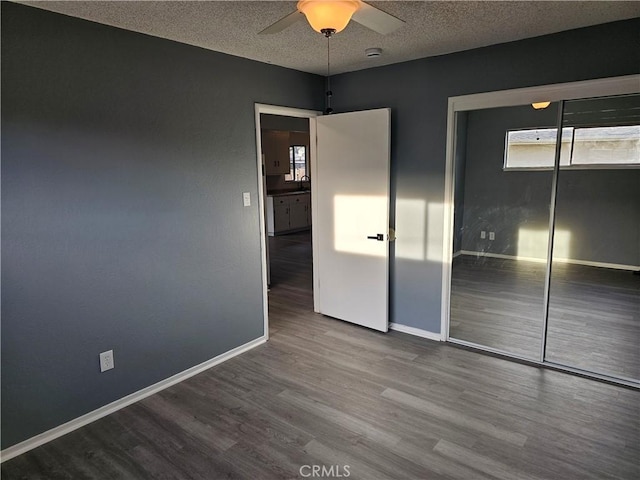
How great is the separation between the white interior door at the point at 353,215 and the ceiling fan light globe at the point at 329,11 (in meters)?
1.84

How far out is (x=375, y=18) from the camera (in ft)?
6.14

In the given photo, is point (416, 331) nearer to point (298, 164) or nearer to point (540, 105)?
point (540, 105)

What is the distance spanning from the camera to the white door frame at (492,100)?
8.75ft

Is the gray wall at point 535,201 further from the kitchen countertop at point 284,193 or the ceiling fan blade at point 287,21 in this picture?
the kitchen countertop at point 284,193

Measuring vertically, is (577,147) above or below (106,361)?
above

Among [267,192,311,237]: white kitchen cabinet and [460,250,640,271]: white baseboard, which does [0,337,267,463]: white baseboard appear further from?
[267,192,311,237]: white kitchen cabinet

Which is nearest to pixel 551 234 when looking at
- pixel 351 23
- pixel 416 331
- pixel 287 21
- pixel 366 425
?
pixel 416 331

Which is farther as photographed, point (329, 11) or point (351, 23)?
point (351, 23)

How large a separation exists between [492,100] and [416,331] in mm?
2144

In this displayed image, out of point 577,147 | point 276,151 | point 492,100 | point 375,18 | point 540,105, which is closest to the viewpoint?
point 375,18

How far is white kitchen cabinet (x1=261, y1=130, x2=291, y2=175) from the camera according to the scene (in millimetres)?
8648

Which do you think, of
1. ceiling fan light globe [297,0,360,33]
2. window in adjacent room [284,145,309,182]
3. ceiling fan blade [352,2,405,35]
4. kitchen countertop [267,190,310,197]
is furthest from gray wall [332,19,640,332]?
window in adjacent room [284,145,309,182]

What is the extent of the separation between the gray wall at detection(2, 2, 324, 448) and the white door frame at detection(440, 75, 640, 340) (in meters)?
1.68

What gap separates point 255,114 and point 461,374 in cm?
272
